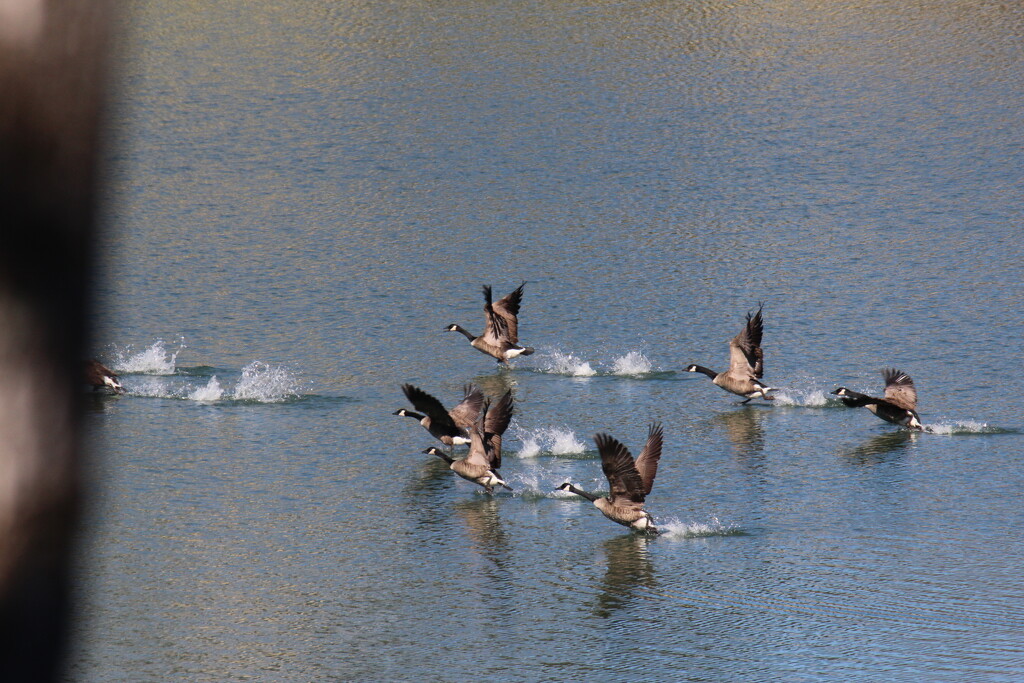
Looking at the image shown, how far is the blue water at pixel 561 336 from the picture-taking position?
388 inches

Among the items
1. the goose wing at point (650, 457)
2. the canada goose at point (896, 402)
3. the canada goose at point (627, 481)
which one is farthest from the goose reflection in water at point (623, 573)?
the canada goose at point (896, 402)

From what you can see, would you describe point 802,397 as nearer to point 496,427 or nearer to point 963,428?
point 963,428

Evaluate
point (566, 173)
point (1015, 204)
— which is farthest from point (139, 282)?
point (1015, 204)

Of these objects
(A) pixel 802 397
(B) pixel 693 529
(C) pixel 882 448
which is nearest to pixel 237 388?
(B) pixel 693 529

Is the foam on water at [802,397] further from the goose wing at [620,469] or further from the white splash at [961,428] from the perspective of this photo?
the goose wing at [620,469]

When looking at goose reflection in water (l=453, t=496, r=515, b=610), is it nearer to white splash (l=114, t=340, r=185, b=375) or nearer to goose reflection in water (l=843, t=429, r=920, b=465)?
goose reflection in water (l=843, t=429, r=920, b=465)

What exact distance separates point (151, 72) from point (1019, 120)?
70.3 ft

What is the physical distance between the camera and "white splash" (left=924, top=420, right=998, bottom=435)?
47.7 ft

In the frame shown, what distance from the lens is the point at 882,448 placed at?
47.3 feet

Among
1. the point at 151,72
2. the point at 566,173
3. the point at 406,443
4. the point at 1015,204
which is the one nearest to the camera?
the point at 406,443

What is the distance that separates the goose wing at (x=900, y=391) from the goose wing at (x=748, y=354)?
65.0 inches

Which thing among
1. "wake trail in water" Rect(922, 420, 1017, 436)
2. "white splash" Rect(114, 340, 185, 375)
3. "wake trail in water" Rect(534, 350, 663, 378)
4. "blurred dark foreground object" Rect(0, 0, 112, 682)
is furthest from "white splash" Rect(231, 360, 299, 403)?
"blurred dark foreground object" Rect(0, 0, 112, 682)

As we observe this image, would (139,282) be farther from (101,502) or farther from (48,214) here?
(48,214)

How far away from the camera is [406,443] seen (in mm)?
14883
